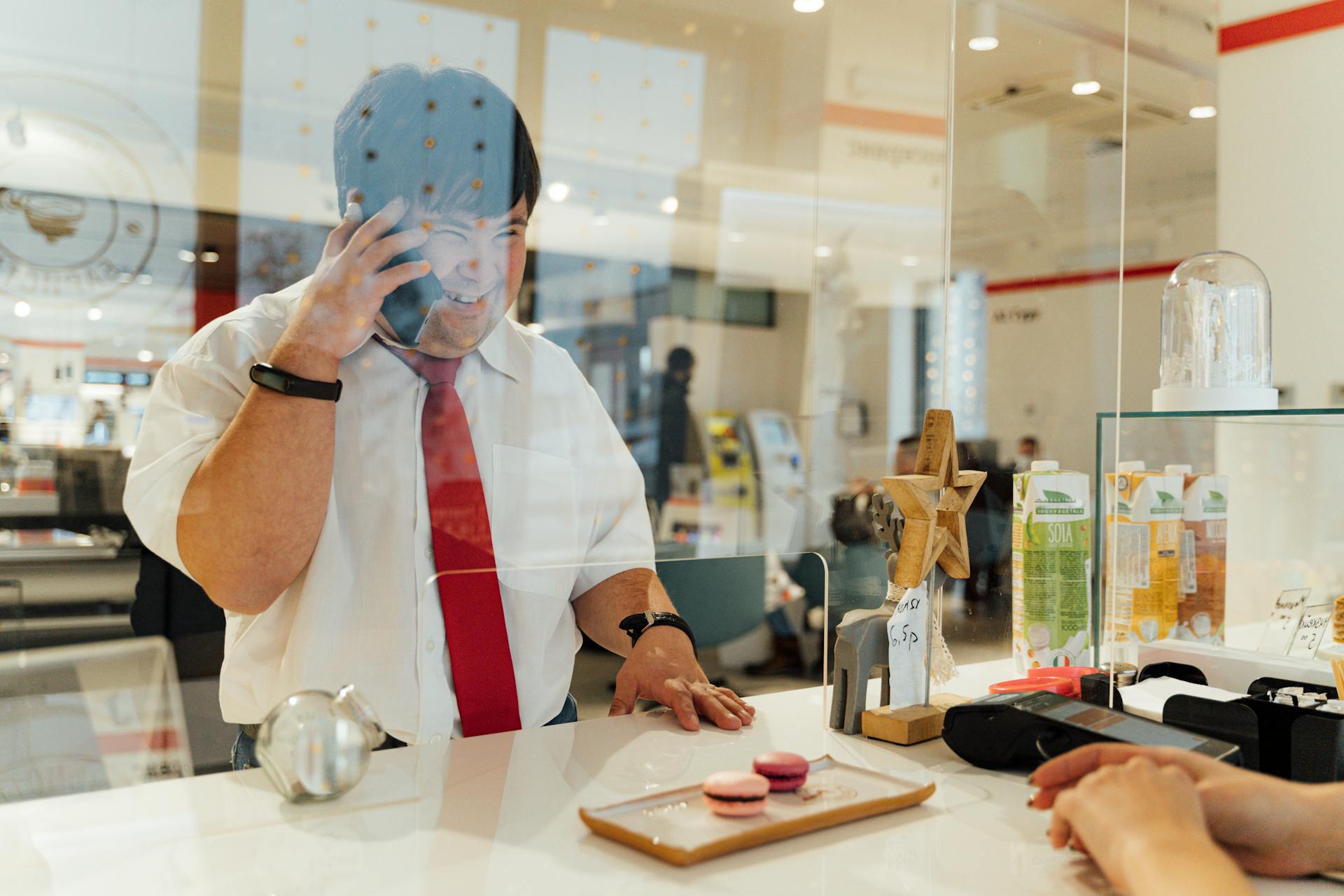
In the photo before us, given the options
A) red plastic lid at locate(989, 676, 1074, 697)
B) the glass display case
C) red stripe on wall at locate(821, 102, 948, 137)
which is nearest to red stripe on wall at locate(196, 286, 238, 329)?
red plastic lid at locate(989, 676, 1074, 697)

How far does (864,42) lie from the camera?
9.41 ft

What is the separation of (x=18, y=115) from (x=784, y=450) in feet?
4.42

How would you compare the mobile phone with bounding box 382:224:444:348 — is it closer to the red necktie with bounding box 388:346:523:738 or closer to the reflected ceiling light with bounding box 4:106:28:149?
the red necktie with bounding box 388:346:523:738

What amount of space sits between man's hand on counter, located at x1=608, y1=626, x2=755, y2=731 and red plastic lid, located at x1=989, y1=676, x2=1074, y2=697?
396 mm

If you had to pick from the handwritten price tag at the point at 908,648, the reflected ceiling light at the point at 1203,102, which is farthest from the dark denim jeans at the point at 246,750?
the reflected ceiling light at the point at 1203,102

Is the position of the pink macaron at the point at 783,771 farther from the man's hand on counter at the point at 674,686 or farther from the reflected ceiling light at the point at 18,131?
the reflected ceiling light at the point at 18,131

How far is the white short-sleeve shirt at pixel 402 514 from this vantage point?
1.16 metres

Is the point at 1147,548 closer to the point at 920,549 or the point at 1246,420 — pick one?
the point at 1246,420

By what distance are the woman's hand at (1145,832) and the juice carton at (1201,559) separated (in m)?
0.95

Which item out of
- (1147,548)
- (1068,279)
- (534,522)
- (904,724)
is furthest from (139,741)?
(1068,279)

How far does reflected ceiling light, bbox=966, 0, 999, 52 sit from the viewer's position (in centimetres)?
248

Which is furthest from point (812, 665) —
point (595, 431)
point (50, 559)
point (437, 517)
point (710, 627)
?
point (50, 559)

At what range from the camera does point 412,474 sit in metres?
1.33

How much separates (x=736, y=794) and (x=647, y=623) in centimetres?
53
